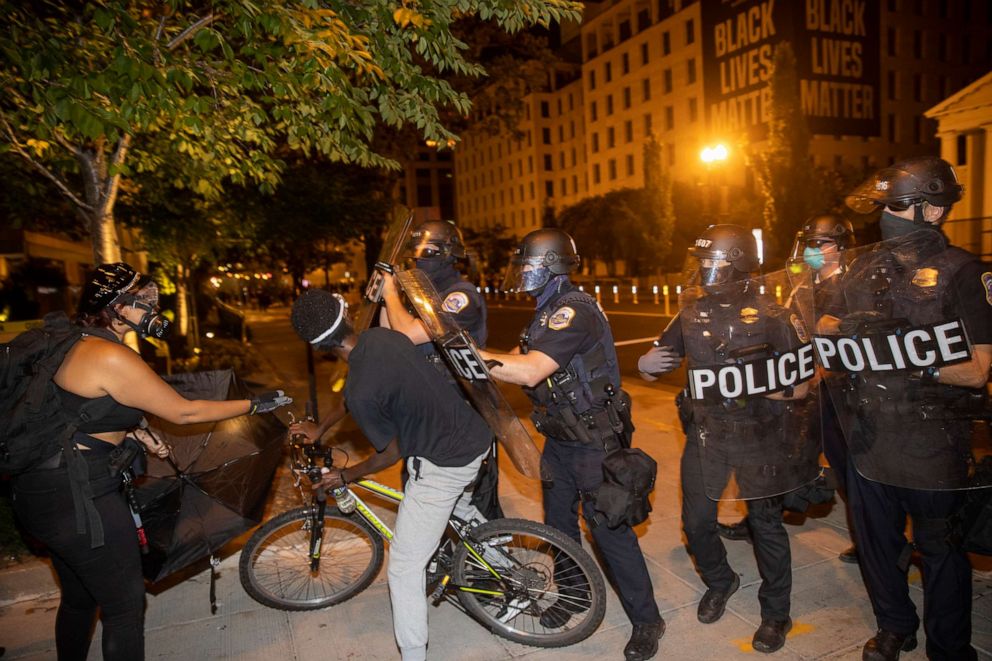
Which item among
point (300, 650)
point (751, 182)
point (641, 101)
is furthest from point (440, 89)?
point (641, 101)

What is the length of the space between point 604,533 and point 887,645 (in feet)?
4.68

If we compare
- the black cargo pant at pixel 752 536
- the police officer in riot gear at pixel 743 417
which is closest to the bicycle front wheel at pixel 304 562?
the black cargo pant at pixel 752 536

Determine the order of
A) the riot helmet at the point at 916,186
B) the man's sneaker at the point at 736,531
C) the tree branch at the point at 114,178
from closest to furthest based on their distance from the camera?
the riot helmet at the point at 916,186, the man's sneaker at the point at 736,531, the tree branch at the point at 114,178

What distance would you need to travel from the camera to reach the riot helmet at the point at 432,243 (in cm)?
416

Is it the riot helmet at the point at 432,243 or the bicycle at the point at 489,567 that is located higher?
the riot helmet at the point at 432,243

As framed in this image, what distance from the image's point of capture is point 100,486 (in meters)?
2.77

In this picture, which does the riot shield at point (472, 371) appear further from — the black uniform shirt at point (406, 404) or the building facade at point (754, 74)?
the building facade at point (754, 74)

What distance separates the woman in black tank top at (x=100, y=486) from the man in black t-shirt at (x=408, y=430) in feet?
2.47

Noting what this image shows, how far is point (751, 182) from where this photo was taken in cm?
3647

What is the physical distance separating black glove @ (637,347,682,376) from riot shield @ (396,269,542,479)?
75 cm

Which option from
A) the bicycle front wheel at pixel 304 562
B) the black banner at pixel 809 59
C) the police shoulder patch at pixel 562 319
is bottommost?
the bicycle front wheel at pixel 304 562

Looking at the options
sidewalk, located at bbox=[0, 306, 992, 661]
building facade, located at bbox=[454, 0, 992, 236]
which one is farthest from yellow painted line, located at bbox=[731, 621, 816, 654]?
building facade, located at bbox=[454, 0, 992, 236]

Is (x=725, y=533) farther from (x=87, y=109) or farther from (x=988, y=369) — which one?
(x=87, y=109)

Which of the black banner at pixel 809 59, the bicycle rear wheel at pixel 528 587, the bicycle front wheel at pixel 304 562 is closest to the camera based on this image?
the bicycle rear wheel at pixel 528 587
